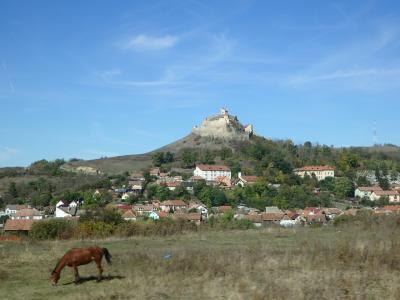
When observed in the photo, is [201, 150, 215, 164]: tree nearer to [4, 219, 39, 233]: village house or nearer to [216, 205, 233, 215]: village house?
[216, 205, 233, 215]: village house

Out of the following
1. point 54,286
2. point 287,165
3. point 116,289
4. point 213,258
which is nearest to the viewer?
point 116,289

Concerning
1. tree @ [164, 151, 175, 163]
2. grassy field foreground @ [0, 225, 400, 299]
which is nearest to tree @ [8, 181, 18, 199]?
tree @ [164, 151, 175, 163]

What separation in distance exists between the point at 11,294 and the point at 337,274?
7.16 meters

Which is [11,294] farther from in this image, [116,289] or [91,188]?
[91,188]

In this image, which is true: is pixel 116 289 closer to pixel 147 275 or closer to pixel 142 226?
pixel 147 275

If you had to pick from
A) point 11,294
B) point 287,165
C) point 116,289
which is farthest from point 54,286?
point 287,165

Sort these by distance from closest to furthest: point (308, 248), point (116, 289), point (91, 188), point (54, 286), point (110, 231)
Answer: point (116, 289), point (54, 286), point (308, 248), point (110, 231), point (91, 188)

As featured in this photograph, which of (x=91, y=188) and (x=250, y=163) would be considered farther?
(x=250, y=163)

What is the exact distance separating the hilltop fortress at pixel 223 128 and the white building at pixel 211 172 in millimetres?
46018

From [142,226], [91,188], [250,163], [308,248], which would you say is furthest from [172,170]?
[308,248]

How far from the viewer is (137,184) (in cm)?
10612

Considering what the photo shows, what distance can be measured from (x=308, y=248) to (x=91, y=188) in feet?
304

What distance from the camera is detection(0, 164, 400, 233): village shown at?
186ft

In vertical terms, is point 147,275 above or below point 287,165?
below
